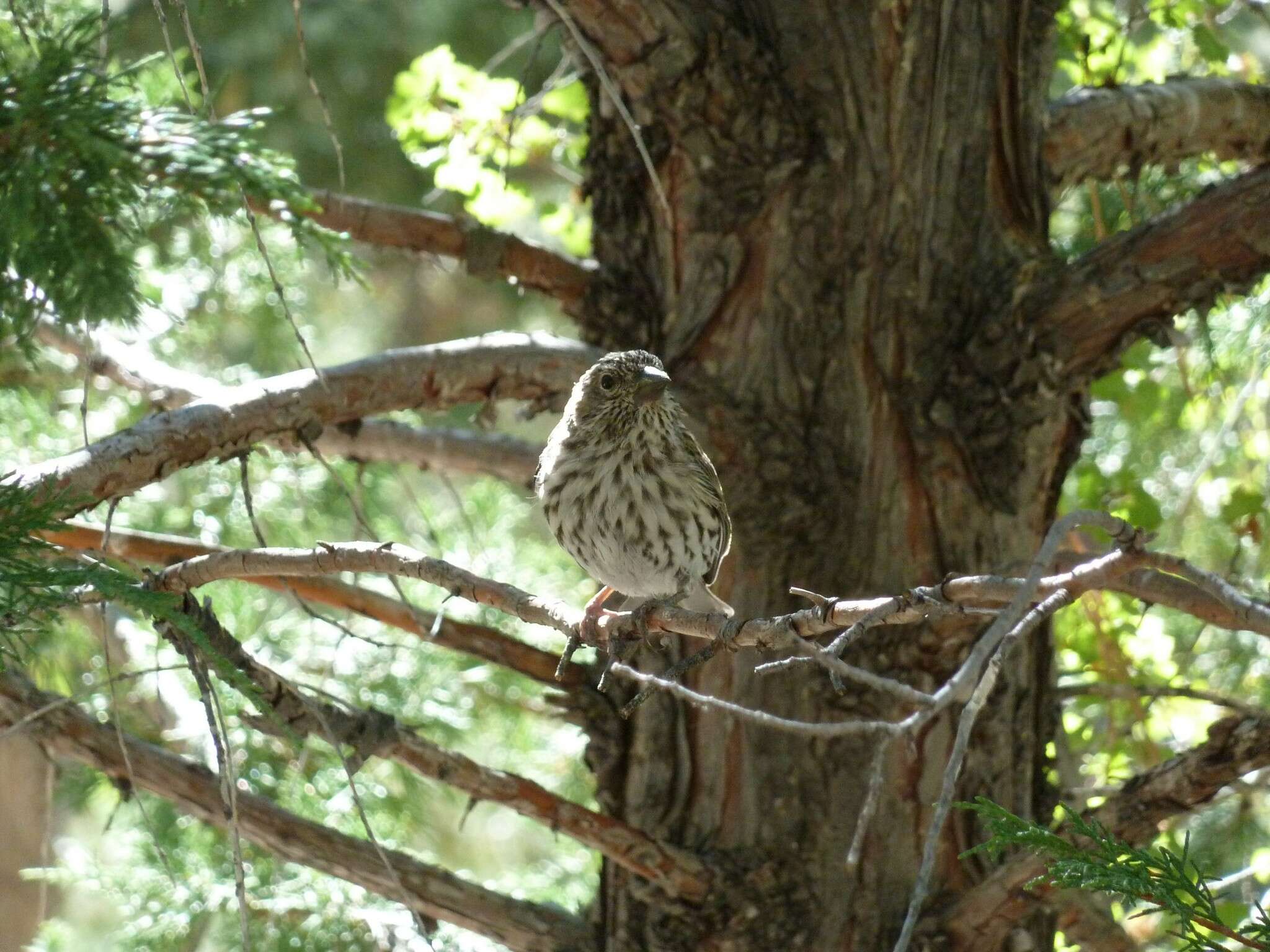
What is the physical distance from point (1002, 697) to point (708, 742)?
2.38ft

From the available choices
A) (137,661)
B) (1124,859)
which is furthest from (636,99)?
(137,661)

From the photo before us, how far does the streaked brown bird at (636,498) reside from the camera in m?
3.45

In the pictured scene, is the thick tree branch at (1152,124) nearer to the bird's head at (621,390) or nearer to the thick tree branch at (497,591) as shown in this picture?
the bird's head at (621,390)

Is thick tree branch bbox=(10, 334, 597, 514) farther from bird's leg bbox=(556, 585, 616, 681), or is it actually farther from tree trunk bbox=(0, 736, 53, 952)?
tree trunk bbox=(0, 736, 53, 952)

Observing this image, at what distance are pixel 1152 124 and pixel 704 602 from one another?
5.71 feet

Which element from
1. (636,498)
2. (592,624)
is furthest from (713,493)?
(592,624)

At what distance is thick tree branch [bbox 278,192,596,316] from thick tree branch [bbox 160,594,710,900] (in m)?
1.17

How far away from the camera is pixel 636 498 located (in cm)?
351

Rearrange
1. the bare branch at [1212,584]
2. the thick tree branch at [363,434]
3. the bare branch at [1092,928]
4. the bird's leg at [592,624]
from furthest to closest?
the thick tree branch at [363,434] → the bare branch at [1092,928] → the bird's leg at [592,624] → the bare branch at [1212,584]

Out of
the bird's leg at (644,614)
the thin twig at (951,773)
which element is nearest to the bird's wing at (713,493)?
the bird's leg at (644,614)

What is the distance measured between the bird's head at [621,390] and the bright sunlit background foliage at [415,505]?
343 millimetres

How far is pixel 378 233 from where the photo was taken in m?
3.33

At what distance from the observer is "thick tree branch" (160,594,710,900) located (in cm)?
279

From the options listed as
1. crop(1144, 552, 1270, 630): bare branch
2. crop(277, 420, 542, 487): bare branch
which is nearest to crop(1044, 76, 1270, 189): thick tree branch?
crop(277, 420, 542, 487): bare branch
